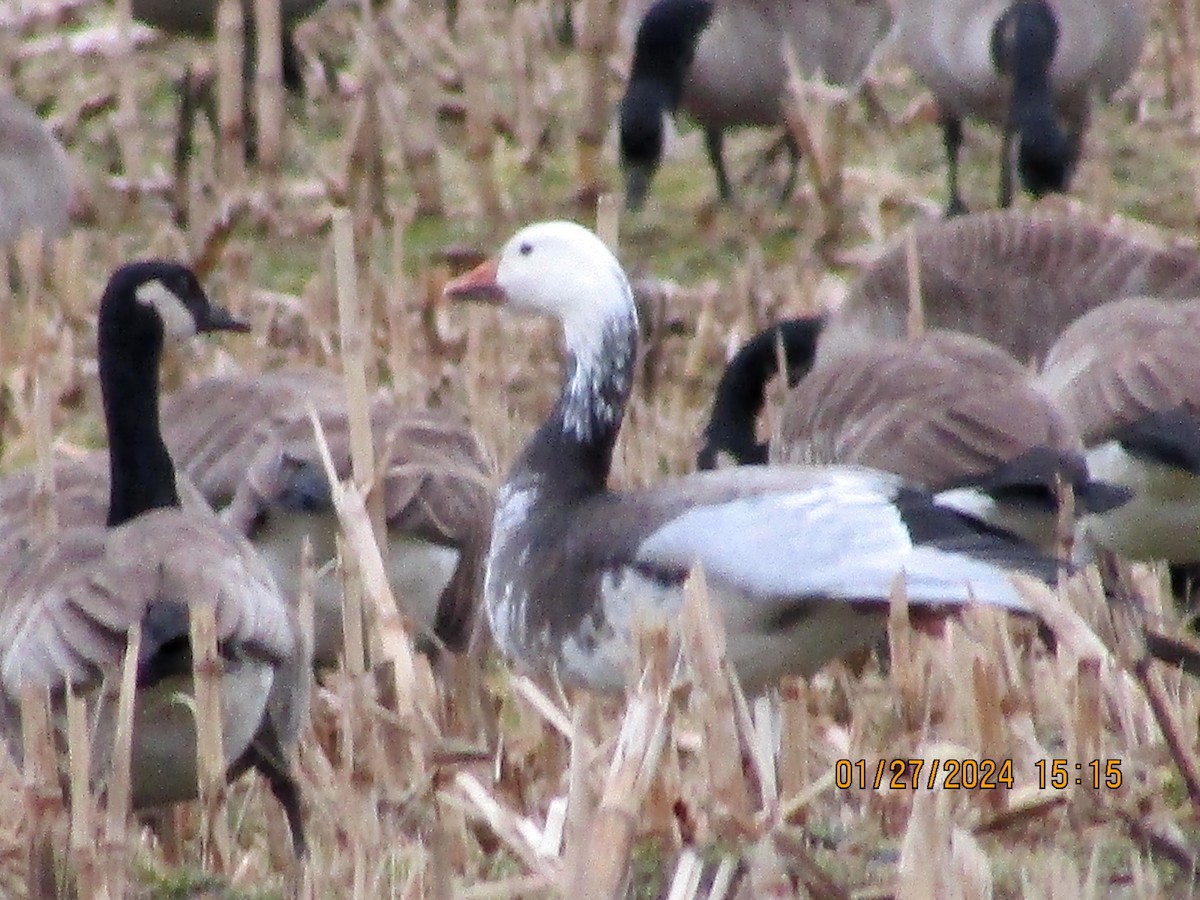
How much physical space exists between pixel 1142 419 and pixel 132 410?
6.77 ft

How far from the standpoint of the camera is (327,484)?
5.16 meters

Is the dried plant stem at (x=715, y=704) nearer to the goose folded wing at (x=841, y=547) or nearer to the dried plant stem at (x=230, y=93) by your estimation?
the goose folded wing at (x=841, y=547)

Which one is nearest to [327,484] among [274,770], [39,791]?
[274,770]

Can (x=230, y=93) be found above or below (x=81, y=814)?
above

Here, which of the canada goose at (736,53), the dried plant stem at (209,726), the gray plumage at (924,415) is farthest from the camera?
the canada goose at (736,53)

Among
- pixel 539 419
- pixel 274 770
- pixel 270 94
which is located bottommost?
pixel 274 770

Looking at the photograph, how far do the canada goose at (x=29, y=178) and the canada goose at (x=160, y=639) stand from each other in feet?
13.3

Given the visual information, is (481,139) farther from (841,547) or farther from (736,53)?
(841,547)

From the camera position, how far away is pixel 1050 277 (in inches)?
271

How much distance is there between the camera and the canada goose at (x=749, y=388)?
21.0ft

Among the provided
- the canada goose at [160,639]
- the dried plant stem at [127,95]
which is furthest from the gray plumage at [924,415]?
the dried plant stem at [127,95]

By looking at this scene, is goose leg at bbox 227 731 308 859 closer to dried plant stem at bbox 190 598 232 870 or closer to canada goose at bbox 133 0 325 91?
dried plant stem at bbox 190 598 232 870

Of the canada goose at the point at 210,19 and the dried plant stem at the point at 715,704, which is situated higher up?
the canada goose at the point at 210,19

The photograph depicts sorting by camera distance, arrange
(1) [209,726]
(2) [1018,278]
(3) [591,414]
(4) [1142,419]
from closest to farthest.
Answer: (1) [209,726] < (3) [591,414] < (4) [1142,419] < (2) [1018,278]
